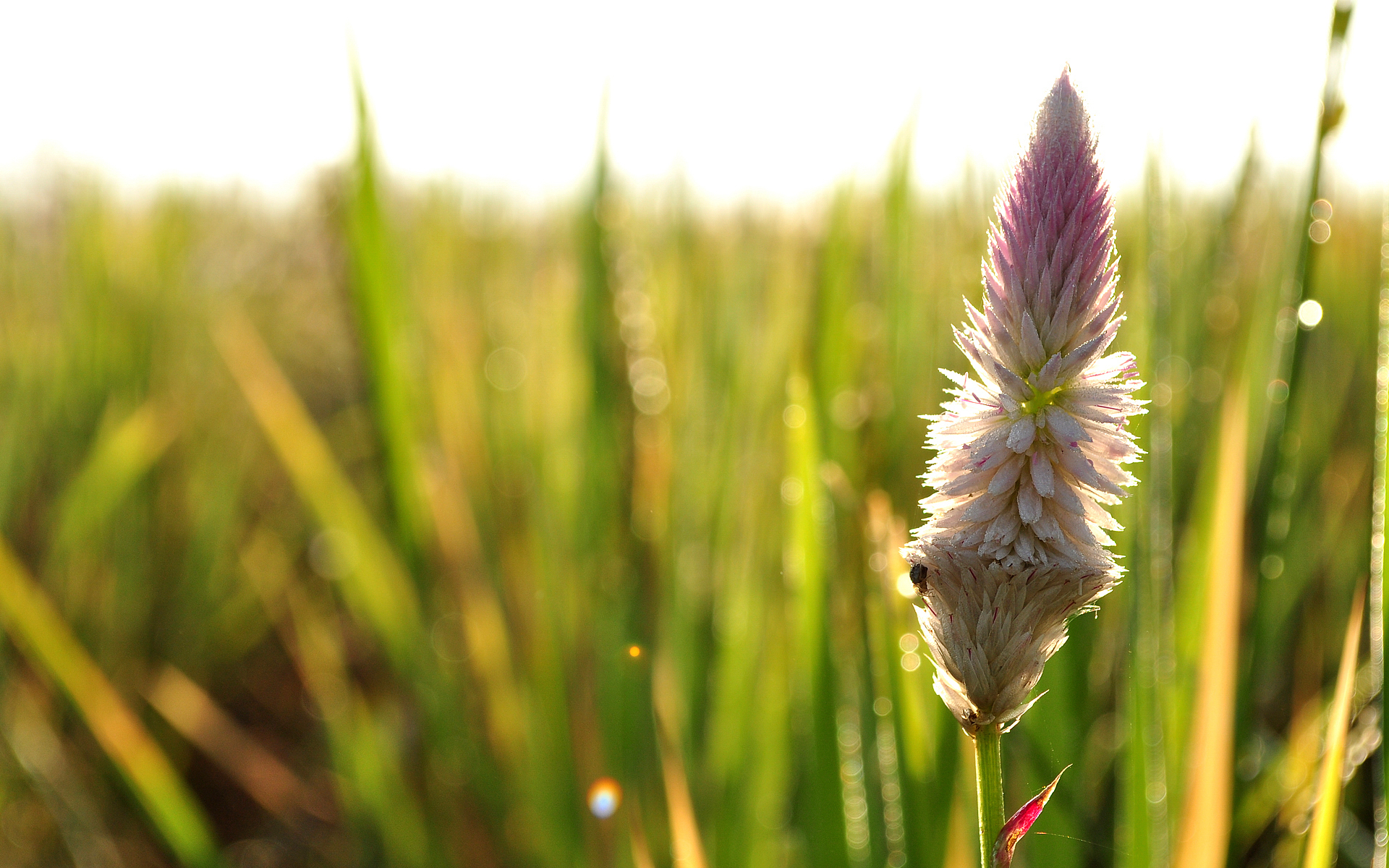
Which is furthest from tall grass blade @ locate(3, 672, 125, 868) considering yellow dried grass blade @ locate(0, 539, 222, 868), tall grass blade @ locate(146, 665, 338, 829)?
yellow dried grass blade @ locate(0, 539, 222, 868)

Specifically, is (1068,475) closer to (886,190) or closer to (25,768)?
(886,190)

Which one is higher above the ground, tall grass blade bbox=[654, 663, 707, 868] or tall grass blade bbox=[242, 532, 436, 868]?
tall grass blade bbox=[654, 663, 707, 868]

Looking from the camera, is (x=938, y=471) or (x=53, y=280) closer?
(x=938, y=471)

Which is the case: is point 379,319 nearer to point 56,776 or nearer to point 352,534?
point 352,534

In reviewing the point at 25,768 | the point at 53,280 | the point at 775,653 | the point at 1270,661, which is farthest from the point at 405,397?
the point at 53,280

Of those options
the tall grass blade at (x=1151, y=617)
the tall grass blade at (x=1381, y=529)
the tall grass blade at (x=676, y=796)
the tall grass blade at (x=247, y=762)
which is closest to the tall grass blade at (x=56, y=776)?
the tall grass blade at (x=247, y=762)

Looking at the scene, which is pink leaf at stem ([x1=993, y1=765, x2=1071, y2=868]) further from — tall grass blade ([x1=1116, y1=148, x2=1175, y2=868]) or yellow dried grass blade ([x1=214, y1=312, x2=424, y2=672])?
yellow dried grass blade ([x1=214, y1=312, x2=424, y2=672])

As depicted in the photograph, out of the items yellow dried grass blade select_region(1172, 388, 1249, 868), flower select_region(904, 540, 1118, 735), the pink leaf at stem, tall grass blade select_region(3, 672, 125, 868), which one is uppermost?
flower select_region(904, 540, 1118, 735)
